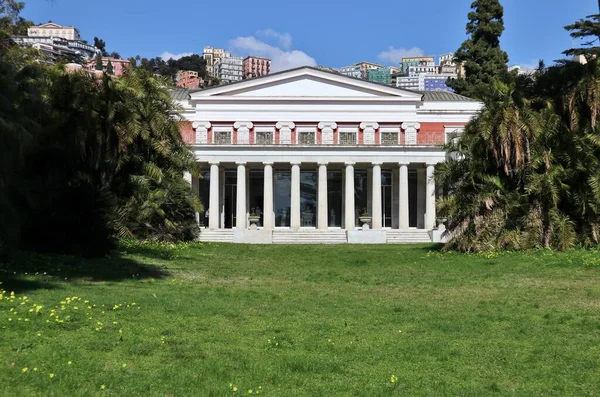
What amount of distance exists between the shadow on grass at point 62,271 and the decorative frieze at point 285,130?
2854 centimetres

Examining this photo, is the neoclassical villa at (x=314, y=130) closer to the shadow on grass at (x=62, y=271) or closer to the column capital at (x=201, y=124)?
the column capital at (x=201, y=124)

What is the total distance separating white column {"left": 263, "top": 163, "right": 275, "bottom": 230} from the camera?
44562 mm

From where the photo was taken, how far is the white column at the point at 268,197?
44.6 m

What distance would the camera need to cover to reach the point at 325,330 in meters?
9.58

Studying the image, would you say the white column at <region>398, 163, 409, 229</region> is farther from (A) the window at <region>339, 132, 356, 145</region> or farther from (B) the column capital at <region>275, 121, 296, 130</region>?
(B) the column capital at <region>275, 121, 296, 130</region>

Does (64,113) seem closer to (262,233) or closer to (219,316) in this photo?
(219,316)

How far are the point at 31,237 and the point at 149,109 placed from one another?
10596 mm

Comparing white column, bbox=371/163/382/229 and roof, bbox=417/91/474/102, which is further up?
roof, bbox=417/91/474/102

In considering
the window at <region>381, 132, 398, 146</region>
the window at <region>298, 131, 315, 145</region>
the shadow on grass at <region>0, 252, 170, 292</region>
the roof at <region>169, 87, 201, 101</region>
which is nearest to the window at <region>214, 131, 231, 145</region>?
the roof at <region>169, 87, 201, 101</region>

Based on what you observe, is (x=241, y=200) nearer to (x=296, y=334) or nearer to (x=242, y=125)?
(x=242, y=125)

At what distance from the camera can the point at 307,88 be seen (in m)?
48.4

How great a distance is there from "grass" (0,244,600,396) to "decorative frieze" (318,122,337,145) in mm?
30980

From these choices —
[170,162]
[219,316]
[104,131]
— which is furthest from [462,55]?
[219,316]

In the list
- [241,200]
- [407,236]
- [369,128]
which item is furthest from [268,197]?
[407,236]
